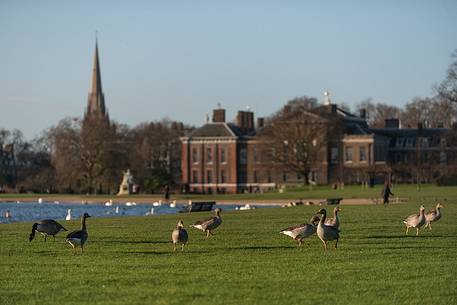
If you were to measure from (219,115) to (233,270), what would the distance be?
110860 mm

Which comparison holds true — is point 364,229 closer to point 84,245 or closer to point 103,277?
point 84,245

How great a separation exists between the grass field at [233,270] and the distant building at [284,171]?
90816 millimetres

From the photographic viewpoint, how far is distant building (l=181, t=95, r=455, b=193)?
399 feet

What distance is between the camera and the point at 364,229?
108 ft

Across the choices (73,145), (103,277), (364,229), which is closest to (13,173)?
(73,145)

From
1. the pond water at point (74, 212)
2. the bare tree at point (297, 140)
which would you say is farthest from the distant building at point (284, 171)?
the pond water at point (74, 212)

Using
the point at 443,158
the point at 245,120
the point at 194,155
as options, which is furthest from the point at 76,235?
the point at 245,120

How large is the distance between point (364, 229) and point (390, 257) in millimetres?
9349

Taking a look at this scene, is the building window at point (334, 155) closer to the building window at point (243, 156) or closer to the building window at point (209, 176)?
the building window at point (243, 156)

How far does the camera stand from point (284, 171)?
388 feet

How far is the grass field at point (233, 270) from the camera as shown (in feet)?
57.2

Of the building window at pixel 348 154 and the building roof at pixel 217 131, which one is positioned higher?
the building roof at pixel 217 131

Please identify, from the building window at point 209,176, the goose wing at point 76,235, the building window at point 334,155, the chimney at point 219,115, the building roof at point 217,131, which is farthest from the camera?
the chimney at point 219,115

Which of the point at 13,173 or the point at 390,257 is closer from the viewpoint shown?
the point at 390,257
